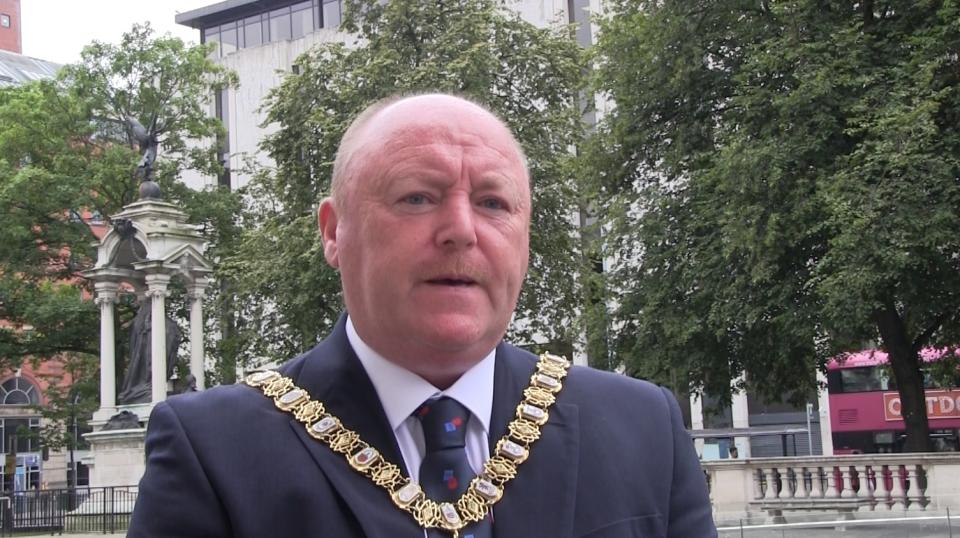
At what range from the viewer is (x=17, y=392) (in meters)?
75.9

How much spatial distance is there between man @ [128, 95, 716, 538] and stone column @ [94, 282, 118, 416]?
2539cm

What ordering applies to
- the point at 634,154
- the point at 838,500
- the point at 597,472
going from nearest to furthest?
1. the point at 597,472
2. the point at 838,500
3. the point at 634,154

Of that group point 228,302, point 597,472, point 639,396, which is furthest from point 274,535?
point 228,302

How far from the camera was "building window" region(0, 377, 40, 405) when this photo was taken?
75.2 meters

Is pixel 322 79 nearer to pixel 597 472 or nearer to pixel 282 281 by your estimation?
pixel 282 281

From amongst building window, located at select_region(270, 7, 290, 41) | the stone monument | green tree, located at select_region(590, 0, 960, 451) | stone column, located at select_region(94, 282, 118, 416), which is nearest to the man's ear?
green tree, located at select_region(590, 0, 960, 451)

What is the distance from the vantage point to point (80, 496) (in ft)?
81.9

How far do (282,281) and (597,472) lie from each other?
90.9 ft

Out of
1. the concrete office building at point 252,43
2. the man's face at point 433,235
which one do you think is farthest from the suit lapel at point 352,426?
the concrete office building at point 252,43

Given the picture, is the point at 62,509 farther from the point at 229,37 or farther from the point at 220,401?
the point at 229,37

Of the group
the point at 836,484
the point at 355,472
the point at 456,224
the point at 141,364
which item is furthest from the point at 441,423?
the point at 141,364

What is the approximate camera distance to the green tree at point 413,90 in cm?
2930

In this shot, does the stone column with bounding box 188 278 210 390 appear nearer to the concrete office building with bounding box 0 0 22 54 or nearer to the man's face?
the man's face

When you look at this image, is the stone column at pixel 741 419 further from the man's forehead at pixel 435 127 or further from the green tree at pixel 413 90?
the man's forehead at pixel 435 127
